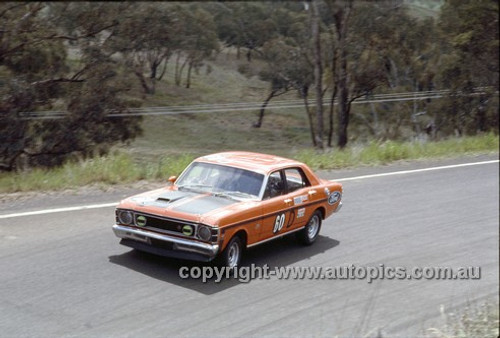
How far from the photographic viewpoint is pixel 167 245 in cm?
805

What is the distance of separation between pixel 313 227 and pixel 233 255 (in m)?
1.89

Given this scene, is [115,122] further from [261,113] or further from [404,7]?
[404,7]

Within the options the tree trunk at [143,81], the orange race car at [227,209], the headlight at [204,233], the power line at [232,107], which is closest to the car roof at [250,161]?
the orange race car at [227,209]

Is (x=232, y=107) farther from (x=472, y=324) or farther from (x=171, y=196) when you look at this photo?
(x=472, y=324)

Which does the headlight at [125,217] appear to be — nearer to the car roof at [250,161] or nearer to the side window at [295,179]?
the car roof at [250,161]

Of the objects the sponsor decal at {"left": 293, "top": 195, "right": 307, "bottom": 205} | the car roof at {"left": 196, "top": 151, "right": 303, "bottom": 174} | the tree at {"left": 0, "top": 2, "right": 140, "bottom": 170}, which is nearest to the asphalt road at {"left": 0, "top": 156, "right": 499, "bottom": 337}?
the sponsor decal at {"left": 293, "top": 195, "right": 307, "bottom": 205}

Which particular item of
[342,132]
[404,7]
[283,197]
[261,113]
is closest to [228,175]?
[283,197]

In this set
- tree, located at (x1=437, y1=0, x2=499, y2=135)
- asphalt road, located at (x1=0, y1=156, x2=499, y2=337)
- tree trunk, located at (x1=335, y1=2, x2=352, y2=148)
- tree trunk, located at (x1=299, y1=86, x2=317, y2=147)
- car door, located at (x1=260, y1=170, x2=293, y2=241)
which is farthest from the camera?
tree trunk, located at (x1=299, y1=86, x2=317, y2=147)

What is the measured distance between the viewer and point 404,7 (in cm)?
2697

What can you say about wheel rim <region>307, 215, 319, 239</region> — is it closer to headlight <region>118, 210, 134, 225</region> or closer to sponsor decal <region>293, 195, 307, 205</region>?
sponsor decal <region>293, 195, 307, 205</region>

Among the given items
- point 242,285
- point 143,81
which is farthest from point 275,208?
point 143,81

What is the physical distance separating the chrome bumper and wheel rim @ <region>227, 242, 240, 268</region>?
0.40 m

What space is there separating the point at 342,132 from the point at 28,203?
21.9m

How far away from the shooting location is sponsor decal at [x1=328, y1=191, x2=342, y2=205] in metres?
10.1
